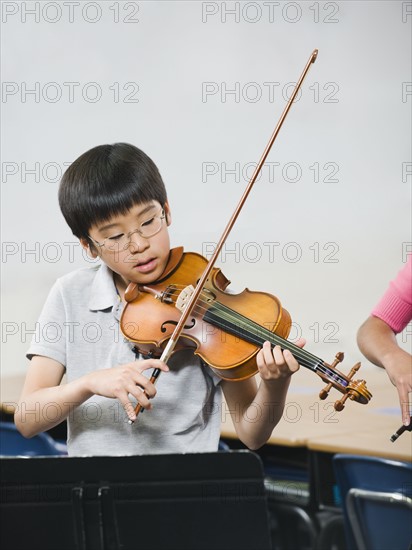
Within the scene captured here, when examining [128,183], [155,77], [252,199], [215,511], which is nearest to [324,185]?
[252,199]

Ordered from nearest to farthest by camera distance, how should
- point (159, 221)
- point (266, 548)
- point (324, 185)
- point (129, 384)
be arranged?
1. point (266, 548)
2. point (129, 384)
3. point (159, 221)
4. point (324, 185)

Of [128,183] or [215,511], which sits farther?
[128,183]

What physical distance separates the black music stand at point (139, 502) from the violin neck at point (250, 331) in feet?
1.04

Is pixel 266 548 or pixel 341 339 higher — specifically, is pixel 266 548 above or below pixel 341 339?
above

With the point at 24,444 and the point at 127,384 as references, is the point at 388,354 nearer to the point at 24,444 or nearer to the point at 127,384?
the point at 127,384

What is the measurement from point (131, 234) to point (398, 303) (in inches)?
25.7

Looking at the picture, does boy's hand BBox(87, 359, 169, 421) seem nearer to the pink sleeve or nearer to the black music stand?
the black music stand

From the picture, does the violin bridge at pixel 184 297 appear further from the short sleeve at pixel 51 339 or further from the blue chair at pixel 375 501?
the blue chair at pixel 375 501

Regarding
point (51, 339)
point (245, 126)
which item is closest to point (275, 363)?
point (51, 339)

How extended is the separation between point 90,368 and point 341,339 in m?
1.69

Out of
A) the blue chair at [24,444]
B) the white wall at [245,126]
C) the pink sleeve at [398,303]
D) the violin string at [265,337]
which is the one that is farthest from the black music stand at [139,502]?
the white wall at [245,126]

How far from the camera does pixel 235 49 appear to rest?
3.07m

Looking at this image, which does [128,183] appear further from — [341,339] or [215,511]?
[341,339]

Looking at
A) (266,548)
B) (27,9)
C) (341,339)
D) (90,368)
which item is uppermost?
(27,9)
